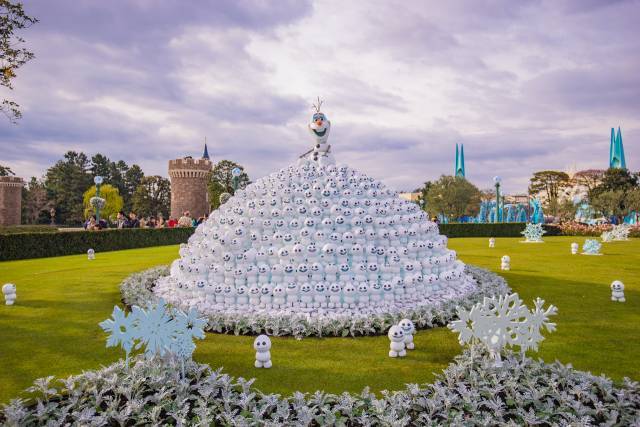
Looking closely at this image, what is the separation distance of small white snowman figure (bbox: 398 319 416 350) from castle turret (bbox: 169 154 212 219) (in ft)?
149

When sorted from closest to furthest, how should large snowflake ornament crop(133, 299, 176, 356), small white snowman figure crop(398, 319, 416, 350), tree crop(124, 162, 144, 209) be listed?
Result: large snowflake ornament crop(133, 299, 176, 356), small white snowman figure crop(398, 319, 416, 350), tree crop(124, 162, 144, 209)

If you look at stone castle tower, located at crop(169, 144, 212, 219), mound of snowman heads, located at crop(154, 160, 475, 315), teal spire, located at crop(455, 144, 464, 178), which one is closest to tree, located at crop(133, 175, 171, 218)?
stone castle tower, located at crop(169, 144, 212, 219)

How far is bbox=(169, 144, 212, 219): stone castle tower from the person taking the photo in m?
51.2

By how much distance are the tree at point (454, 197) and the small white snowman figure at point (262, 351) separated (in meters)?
57.8

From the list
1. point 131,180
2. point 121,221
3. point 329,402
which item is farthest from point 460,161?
point 329,402

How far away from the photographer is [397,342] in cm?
779

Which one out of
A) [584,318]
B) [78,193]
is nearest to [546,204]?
[584,318]

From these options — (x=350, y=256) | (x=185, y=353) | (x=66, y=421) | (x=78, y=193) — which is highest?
(x=78, y=193)

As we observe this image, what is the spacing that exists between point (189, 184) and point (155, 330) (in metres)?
47.5

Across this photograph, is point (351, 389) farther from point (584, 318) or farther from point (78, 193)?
point (78, 193)

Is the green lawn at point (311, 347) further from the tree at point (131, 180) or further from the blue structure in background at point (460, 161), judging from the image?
the blue structure in background at point (460, 161)

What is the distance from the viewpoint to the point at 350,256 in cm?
1038

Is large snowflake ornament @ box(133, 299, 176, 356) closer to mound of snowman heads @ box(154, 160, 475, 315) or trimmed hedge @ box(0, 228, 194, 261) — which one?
mound of snowman heads @ box(154, 160, 475, 315)

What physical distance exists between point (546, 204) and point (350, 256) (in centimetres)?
7148
